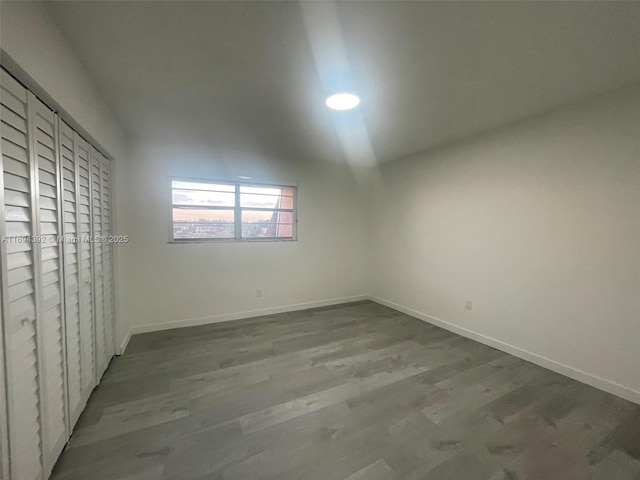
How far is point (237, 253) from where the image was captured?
3527 millimetres

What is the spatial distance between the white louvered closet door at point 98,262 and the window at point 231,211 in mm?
1149

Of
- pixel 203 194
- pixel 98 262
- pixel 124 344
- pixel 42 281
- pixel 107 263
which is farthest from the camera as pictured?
pixel 203 194

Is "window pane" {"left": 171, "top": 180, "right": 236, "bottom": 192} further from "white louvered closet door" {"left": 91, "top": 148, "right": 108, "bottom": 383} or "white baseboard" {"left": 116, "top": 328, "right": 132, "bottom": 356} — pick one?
"white baseboard" {"left": 116, "top": 328, "right": 132, "bottom": 356}

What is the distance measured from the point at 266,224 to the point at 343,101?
217cm

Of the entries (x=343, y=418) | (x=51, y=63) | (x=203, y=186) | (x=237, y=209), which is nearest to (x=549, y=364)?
(x=343, y=418)

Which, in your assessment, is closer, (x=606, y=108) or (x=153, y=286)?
(x=606, y=108)

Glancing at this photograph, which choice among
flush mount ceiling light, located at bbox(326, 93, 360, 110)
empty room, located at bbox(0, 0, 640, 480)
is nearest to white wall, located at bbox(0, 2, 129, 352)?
empty room, located at bbox(0, 0, 640, 480)

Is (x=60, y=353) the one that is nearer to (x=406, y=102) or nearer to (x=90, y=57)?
(x=90, y=57)

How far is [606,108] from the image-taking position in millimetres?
1991

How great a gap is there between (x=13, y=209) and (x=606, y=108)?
3.76 m

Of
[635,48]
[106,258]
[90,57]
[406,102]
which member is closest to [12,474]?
[106,258]

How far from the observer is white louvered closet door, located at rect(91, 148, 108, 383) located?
1907 mm

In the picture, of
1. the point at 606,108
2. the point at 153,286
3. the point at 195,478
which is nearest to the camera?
the point at 195,478

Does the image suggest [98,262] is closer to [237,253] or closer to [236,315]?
[237,253]
